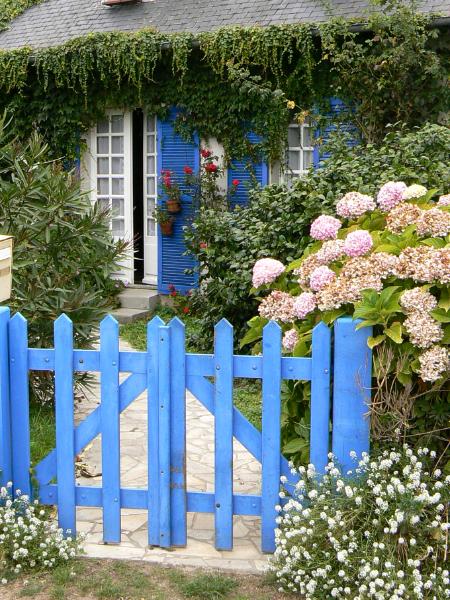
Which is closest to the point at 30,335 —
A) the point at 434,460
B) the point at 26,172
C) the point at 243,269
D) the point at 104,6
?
the point at 26,172

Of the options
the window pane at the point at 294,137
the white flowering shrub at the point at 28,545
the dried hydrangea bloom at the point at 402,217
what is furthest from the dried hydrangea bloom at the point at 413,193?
the window pane at the point at 294,137

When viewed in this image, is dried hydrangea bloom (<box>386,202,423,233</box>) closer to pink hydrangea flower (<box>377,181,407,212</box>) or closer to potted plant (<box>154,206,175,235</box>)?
pink hydrangea flower (<box>377,181,407,212</box>)

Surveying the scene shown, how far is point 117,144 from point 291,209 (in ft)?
16.4

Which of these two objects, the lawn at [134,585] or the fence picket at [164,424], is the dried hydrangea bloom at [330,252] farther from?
the lawn at [134,585]

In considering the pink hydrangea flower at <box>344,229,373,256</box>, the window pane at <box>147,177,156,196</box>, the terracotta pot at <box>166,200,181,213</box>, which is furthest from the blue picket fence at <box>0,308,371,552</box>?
the window pane at <box>147,177,156,196</box>

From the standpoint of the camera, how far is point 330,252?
12.3 feet

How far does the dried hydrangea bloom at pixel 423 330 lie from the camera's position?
3219mm

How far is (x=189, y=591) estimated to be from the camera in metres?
3.34

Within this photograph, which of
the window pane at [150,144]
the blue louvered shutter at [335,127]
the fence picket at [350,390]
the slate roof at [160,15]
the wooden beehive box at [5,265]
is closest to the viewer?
the fence picket at [350,390]

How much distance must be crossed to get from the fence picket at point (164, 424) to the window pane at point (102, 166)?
325 inches

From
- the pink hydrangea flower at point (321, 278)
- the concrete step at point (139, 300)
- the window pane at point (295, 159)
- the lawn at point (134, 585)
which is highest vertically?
the window pane at point (295, 159)

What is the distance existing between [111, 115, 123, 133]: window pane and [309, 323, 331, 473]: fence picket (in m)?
8.44

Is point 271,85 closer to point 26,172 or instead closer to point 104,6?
point 104,6

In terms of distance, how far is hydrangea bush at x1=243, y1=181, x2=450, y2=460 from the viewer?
327 cm
